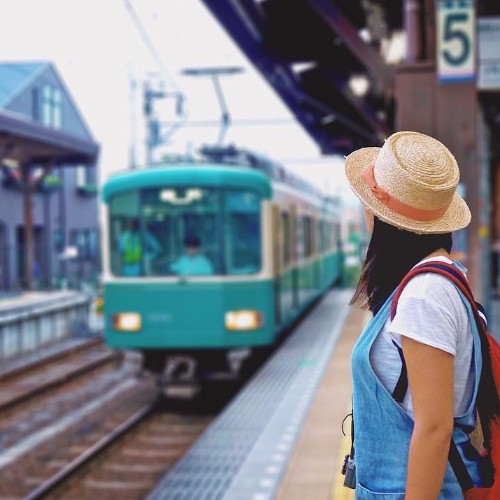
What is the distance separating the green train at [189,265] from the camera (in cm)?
874

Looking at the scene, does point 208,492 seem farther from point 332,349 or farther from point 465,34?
point 332,349

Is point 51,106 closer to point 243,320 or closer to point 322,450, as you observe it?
point 243,320

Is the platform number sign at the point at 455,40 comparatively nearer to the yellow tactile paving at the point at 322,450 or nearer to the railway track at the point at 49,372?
the yellow tactile paving at the point at 322,450

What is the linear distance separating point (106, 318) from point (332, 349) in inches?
105

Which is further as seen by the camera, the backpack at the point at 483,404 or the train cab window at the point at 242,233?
the train cab window at the point at 242,233

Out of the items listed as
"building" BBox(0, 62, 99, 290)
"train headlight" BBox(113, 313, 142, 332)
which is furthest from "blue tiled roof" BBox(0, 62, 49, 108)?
"train headlight" BBox(113, 313, 142, 332)

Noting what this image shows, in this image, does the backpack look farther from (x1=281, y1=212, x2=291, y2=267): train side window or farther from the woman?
(x1=281, y1=212, x2=291, y2=267): train side window

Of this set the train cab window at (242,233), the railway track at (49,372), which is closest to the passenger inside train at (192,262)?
the train cab window at (242,233)

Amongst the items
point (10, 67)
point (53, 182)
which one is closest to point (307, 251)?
point (53, 182)

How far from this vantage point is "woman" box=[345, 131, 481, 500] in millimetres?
1581

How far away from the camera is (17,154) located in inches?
663

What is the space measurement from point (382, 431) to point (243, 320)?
718 centimetres

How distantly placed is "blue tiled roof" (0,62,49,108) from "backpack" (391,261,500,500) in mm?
25210

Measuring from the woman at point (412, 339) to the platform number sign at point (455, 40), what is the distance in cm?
379
